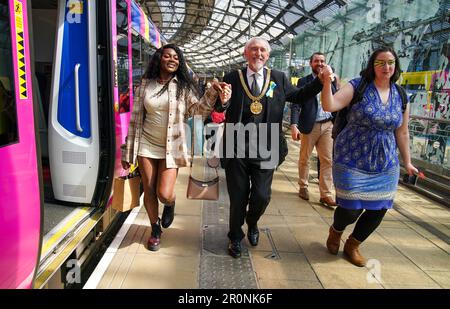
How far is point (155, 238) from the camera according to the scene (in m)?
3.20

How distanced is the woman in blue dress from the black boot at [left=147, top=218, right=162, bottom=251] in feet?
5.33

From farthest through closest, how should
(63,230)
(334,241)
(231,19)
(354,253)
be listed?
1. (231,19)
2. (334,241)
3. (354,253)
4. (63,230)

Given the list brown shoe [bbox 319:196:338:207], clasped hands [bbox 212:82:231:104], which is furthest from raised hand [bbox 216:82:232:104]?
brown shoe [bbox 319:196:338:207]

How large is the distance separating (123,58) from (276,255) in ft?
8.56

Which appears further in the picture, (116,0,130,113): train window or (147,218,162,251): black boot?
(116,0,130,113): train window

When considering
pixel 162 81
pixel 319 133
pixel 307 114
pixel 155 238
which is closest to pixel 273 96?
pixel 162 81

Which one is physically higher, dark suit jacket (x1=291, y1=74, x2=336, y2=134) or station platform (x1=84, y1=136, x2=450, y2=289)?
dark suit jacket (x1=291, y1=74, x2=336, y2=134)

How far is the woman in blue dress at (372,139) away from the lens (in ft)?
8.91

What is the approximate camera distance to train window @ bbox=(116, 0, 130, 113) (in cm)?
363

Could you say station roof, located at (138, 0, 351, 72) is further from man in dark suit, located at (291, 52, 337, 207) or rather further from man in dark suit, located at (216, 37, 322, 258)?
man in dark suit, located at (216, 37, 322, 258)

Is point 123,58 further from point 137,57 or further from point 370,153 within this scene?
point 370,153

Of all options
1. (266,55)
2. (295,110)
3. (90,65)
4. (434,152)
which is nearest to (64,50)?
(90,65)

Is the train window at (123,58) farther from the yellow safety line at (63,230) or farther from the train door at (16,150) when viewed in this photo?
the train door at (16,150)

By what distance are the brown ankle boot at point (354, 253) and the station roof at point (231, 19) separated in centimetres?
1074
